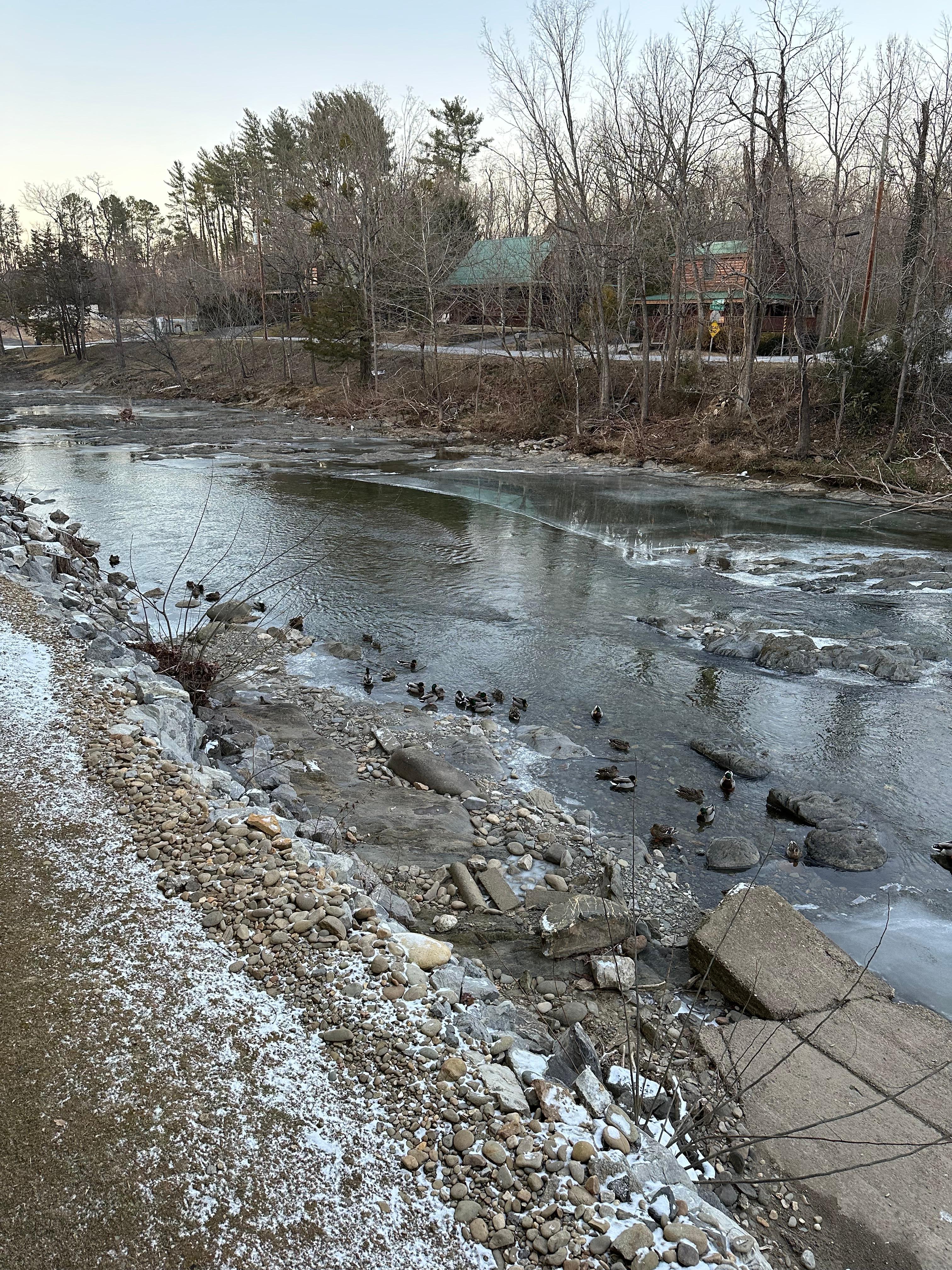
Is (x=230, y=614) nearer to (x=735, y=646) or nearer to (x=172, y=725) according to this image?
(x=172, y=725)

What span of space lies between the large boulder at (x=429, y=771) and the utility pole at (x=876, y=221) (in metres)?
19.4

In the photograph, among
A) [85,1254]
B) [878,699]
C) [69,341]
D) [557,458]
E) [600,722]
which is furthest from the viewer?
[69,341]

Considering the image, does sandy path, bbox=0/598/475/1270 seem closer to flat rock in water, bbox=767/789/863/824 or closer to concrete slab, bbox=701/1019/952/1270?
concrete slab, bbox=701/1019/952/1270

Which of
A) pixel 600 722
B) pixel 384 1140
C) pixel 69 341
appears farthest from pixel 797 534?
pixel 69 341

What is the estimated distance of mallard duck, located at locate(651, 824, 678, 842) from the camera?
6254 millimetres

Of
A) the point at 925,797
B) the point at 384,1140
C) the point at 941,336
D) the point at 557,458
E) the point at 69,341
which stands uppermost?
the point at 69,341

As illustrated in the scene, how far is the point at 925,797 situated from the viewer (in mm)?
7047

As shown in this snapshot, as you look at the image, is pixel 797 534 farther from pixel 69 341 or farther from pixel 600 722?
pixel 69 341

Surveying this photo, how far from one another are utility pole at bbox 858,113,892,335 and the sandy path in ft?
74.5

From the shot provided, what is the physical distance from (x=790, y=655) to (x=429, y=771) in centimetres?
530

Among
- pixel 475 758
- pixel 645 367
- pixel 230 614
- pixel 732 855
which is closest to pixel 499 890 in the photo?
pixel 732 855

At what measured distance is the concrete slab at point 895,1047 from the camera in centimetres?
392

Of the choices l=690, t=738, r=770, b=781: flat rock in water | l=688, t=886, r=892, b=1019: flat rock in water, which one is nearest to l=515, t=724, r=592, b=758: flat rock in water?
l=690, t=738, r=770, b=781: flat rock in water

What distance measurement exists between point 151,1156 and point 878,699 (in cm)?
846
